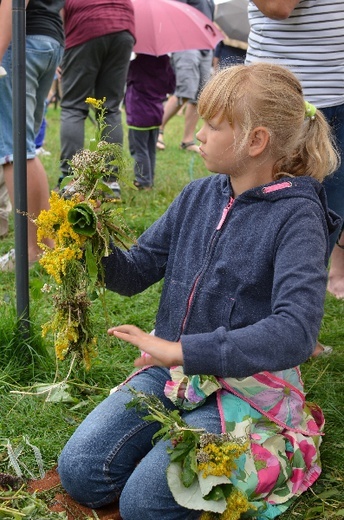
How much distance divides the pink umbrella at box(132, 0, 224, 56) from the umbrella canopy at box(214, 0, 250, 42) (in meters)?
0.47

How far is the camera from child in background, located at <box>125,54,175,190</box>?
5.95m

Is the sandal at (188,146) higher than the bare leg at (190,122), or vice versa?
the bare leg at (190,122)

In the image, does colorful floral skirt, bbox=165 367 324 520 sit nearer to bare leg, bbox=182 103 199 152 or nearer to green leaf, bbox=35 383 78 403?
green leaf, bbox=35 383 78 403

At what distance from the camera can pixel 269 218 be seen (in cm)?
206

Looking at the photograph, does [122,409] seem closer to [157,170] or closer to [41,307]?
[41,307]

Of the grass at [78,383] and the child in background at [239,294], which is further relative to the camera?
the grass at [78,383]

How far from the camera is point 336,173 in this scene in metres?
2.96

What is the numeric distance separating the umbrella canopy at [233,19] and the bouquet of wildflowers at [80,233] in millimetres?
5280

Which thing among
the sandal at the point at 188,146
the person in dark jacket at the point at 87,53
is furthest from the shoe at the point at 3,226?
the sandal at the point at 188,146

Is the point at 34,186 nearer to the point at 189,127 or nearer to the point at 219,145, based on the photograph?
the point at 219,145

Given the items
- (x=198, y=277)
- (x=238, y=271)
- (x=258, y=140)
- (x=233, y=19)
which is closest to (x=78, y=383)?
(x=198, y=277)

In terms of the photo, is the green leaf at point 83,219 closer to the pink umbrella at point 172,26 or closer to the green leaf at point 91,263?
the green leaf at point 91,263

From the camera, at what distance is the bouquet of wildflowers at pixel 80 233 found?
1990 mm

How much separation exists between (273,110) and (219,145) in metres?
0.18
